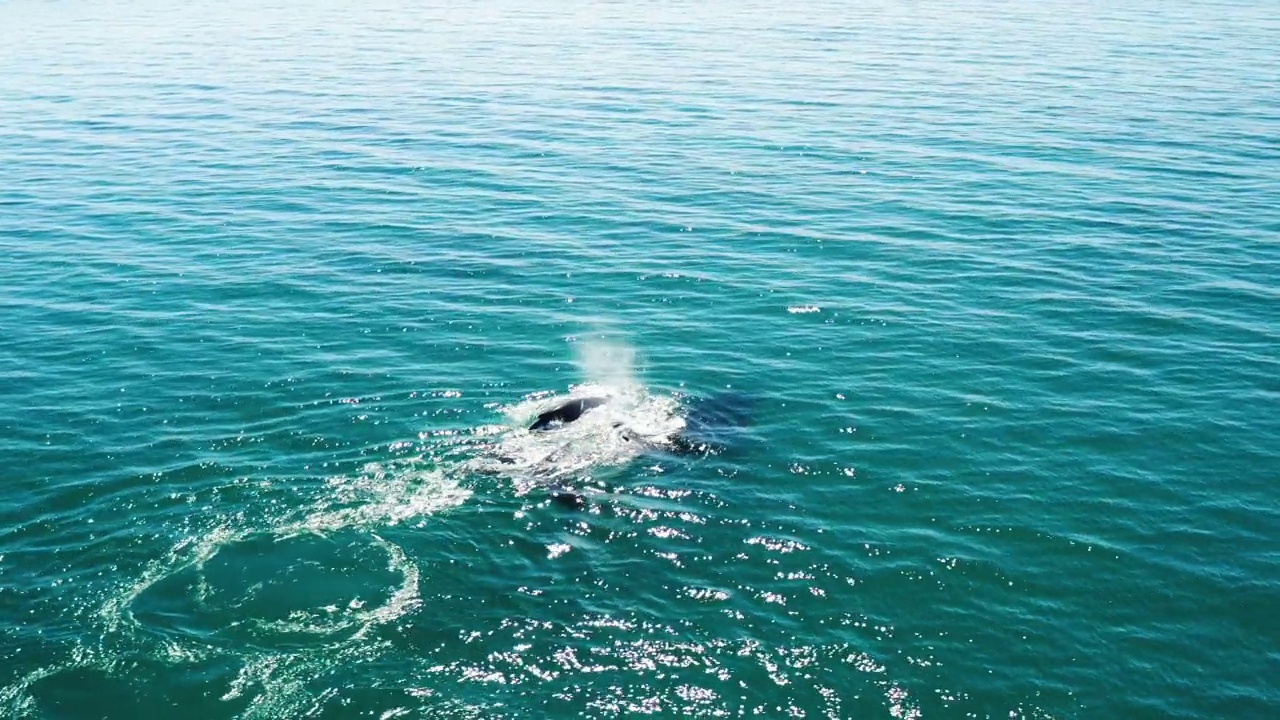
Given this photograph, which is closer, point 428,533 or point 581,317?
point 428,533

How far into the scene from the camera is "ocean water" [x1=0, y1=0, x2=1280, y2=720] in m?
37.5

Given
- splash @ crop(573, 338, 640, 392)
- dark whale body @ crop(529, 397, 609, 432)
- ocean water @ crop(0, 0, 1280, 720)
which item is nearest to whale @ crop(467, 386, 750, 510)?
dark whale body @ crop(529, 397, 609, 432)

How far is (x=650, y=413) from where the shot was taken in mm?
54094

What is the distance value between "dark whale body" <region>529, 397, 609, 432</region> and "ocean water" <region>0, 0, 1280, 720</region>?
87 centimetres

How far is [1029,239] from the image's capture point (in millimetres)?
76000

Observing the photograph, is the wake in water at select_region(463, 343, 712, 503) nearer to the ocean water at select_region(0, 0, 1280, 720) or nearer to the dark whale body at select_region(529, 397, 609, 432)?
the dark whale body at select_region(529, 397, 609, 432)

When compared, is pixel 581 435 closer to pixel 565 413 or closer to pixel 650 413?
pixel 565 413

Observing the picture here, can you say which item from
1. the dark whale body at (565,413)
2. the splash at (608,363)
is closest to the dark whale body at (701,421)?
the dark whale body at (565,413)

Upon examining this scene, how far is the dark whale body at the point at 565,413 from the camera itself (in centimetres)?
5209

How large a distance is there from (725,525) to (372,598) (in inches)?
576

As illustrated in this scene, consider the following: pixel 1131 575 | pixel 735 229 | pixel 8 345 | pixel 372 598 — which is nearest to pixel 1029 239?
pixel 735 229

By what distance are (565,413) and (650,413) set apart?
14.5 ft

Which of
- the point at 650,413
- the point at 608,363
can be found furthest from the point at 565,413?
the point at 608,363

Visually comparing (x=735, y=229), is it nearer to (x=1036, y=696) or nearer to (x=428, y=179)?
(x=428, y=179)
